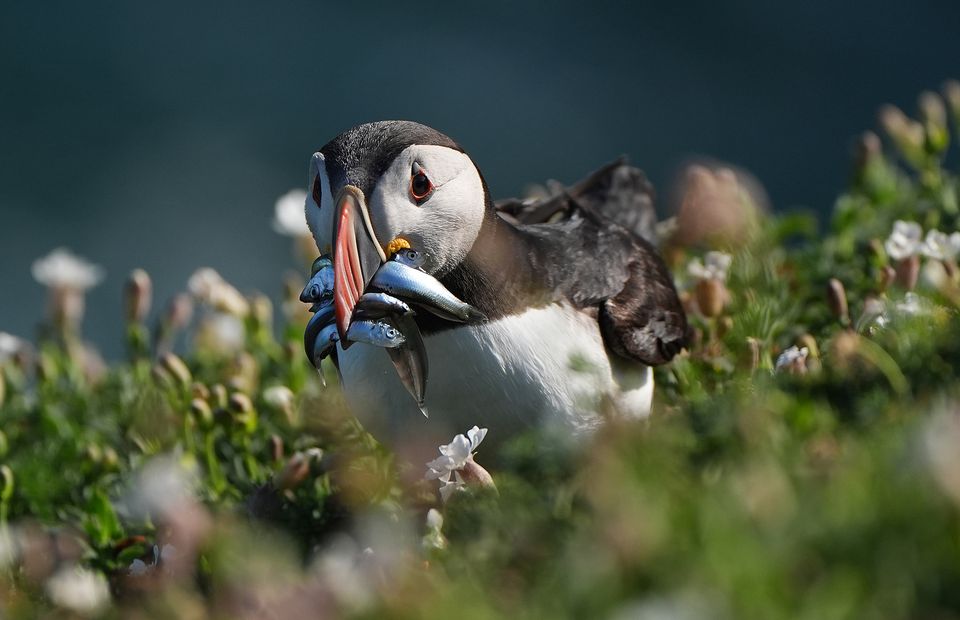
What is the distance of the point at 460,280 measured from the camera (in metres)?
3.48

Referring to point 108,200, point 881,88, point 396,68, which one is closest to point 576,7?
point 396,68

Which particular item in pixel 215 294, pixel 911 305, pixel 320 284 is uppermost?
pixel 320 284

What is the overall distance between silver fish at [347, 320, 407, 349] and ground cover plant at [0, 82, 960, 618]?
32 centimetres

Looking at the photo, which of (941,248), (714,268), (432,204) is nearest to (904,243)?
(941,248)

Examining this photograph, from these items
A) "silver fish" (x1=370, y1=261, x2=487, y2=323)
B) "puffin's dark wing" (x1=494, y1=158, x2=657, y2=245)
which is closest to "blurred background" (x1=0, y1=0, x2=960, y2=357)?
"puffin's dark wing" (x1=494, y1=158, x2=657, y2=245)

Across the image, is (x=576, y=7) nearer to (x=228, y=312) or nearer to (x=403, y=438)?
(x=228, y=312)

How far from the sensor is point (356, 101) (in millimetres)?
10117

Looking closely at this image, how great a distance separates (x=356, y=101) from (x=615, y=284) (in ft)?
21.3

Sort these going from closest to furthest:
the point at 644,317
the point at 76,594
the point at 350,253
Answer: the point at 76,594, the point at 350,253, the point at 644,317

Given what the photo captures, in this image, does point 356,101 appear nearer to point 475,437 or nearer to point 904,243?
point 904,243

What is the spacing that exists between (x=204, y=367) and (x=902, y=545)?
3.62 m

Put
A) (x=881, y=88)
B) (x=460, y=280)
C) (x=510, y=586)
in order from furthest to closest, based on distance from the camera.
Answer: (x=881, y=88) → (x=460, y=280) → (x=510, y=586)

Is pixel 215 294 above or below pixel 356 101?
above

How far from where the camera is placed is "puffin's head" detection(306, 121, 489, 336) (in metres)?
3.10
